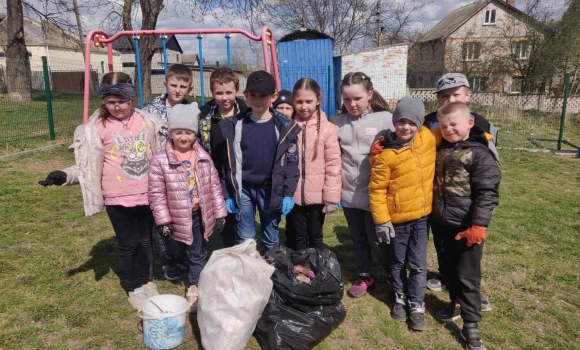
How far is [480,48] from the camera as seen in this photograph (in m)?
26.2

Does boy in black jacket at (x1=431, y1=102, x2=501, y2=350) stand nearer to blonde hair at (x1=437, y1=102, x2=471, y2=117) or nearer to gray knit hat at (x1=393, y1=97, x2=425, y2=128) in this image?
blonde hair at (x1=437, y1=102, x2=471, y2=117)

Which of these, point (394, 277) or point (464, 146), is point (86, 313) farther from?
point (464, 146)

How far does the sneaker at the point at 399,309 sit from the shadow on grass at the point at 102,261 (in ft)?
7.65

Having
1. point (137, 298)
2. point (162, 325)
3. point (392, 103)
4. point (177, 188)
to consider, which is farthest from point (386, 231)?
point (392, 103)

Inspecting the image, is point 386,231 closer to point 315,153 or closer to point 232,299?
point 315,153

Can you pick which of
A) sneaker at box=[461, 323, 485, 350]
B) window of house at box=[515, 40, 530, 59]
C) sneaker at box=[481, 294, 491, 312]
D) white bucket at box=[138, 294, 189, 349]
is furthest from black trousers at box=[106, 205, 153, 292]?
window of house at box=[515, 40, 530, 59]

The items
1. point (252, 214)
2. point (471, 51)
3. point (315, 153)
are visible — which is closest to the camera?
point (315, 153)

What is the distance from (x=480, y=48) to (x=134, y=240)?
92.0 ft

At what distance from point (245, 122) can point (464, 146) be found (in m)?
1.45

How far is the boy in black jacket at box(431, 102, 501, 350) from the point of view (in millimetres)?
2410

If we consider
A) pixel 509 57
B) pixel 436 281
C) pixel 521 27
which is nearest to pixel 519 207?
pixel 436 281

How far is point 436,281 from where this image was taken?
3.33 meters

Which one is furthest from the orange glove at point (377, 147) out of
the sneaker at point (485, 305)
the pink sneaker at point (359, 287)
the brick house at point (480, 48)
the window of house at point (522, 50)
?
the window of house at point (522, 50)

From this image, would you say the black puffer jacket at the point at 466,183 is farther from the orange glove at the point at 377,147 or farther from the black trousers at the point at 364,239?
the black trousers at the point at 364,239
